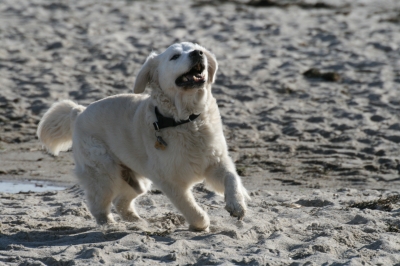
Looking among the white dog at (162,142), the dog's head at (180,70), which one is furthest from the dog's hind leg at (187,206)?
the dog's head at (180,70)

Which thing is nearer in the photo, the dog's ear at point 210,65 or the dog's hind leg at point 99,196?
the dog's ear at point 210,65

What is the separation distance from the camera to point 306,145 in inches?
366

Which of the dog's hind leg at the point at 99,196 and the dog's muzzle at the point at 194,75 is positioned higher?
the dog's muzzle at the point at 194,75

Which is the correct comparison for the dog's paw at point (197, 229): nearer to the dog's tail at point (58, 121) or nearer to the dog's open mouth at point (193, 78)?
the dog's open mouth at point (193, 78)

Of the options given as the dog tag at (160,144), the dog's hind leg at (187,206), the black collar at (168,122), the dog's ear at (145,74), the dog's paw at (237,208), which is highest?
the dog's ear at (145,74)

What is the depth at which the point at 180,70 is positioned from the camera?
6.06m

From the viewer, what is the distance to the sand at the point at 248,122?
559 centimetres

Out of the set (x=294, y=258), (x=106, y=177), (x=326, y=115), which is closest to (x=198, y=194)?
(x=106, y=177)

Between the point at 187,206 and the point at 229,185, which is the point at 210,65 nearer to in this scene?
the point at 229,185

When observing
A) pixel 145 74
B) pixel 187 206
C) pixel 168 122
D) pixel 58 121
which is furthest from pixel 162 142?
pixel 58 121

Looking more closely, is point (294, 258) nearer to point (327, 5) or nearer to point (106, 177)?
point (106, 177)

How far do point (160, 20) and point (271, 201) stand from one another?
998 cm

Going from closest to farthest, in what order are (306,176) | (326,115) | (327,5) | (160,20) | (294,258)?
(294,258) → (306,176) → (326,115) → (160,20) → (327,5)

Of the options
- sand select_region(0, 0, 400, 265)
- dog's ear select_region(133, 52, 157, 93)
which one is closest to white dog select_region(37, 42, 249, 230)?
dog's ear select_region(133, 52, 157, 93)
